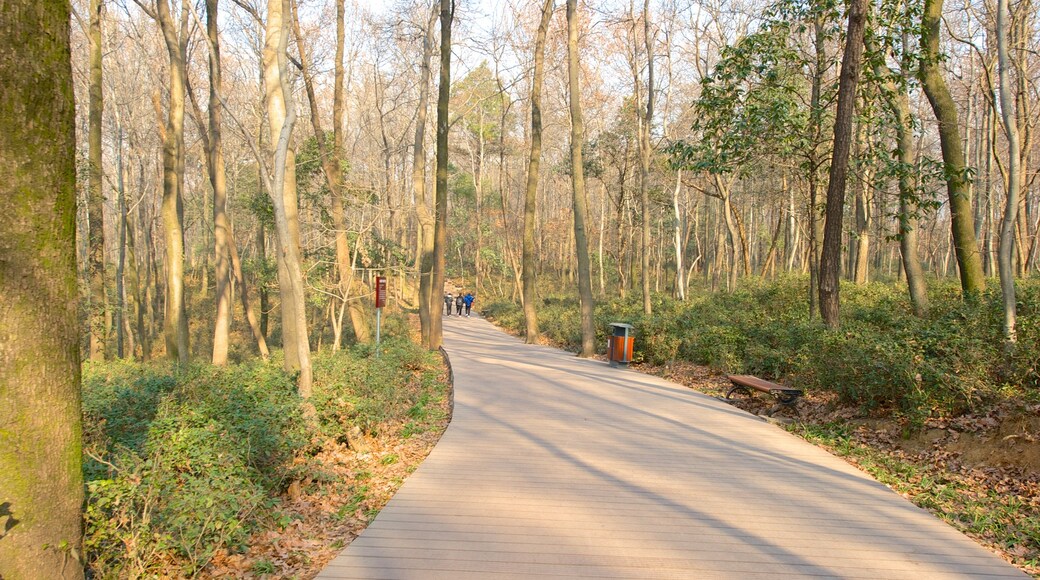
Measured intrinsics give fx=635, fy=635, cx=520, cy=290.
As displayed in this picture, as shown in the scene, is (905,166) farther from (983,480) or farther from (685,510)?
(685,510)

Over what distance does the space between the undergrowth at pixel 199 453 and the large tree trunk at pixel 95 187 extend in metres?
8.84

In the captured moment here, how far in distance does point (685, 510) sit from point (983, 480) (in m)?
3.37

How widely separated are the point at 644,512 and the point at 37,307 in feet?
15.3

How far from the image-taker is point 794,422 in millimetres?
9266

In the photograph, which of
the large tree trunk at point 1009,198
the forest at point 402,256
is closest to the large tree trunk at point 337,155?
the forest at point 402,256

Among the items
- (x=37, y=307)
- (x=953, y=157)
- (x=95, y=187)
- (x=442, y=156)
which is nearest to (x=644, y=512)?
(x=37, y=307)

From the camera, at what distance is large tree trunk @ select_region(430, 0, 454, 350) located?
753 inches

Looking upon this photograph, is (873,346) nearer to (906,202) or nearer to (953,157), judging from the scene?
(906,202)

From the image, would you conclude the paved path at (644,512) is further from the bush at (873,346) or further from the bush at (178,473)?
the bush at (873,346)

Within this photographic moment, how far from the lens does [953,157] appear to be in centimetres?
1277

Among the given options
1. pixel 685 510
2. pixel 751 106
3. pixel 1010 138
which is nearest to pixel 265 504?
pixel 685 510

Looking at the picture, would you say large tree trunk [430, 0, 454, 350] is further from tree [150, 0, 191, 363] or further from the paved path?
the paved path

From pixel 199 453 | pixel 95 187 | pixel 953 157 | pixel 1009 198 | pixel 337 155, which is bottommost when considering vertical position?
pixel 199 453

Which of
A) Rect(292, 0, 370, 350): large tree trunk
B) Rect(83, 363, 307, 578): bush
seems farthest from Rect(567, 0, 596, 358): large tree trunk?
Rect(83, 363, 307, 578): bush
